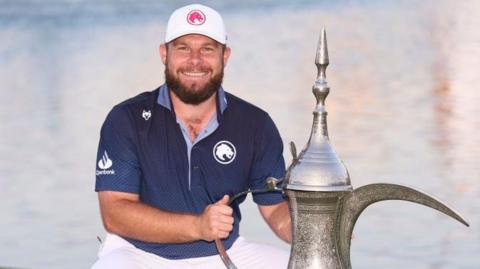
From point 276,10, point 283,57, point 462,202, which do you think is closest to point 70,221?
point 462,202

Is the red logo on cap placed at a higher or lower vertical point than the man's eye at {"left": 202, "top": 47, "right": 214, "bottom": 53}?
higher

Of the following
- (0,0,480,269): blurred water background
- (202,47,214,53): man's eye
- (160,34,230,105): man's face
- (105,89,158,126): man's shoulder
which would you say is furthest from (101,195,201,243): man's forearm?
(0,0,480,269): blurred water background

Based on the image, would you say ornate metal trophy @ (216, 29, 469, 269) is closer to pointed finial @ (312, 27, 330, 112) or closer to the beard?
pointed finial @ (312, 27, 330, 112)

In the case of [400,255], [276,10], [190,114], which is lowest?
[400,255]

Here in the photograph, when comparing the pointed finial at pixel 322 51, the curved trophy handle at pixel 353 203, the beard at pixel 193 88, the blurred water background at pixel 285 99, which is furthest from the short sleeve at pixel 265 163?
the blurred water background at pixel 285 99

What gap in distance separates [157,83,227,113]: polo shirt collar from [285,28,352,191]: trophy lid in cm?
146

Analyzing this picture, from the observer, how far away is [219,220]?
4.05 metres

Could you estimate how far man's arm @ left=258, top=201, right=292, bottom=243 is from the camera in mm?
4859

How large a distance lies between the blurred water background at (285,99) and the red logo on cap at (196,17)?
4.66 m

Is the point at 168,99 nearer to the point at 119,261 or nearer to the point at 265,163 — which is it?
the point at 265,163

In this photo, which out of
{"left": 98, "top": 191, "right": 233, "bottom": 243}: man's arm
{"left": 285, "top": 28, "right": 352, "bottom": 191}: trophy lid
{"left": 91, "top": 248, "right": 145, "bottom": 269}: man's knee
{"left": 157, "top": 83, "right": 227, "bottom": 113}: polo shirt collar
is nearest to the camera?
{"left": 285, "top": 28, "right": 352, "bottom": 191}: trophy lid

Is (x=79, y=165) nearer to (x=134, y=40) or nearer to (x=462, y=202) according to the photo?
(x=462, y=202)

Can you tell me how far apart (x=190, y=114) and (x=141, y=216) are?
0.56m

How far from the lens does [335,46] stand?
80.6 feet
